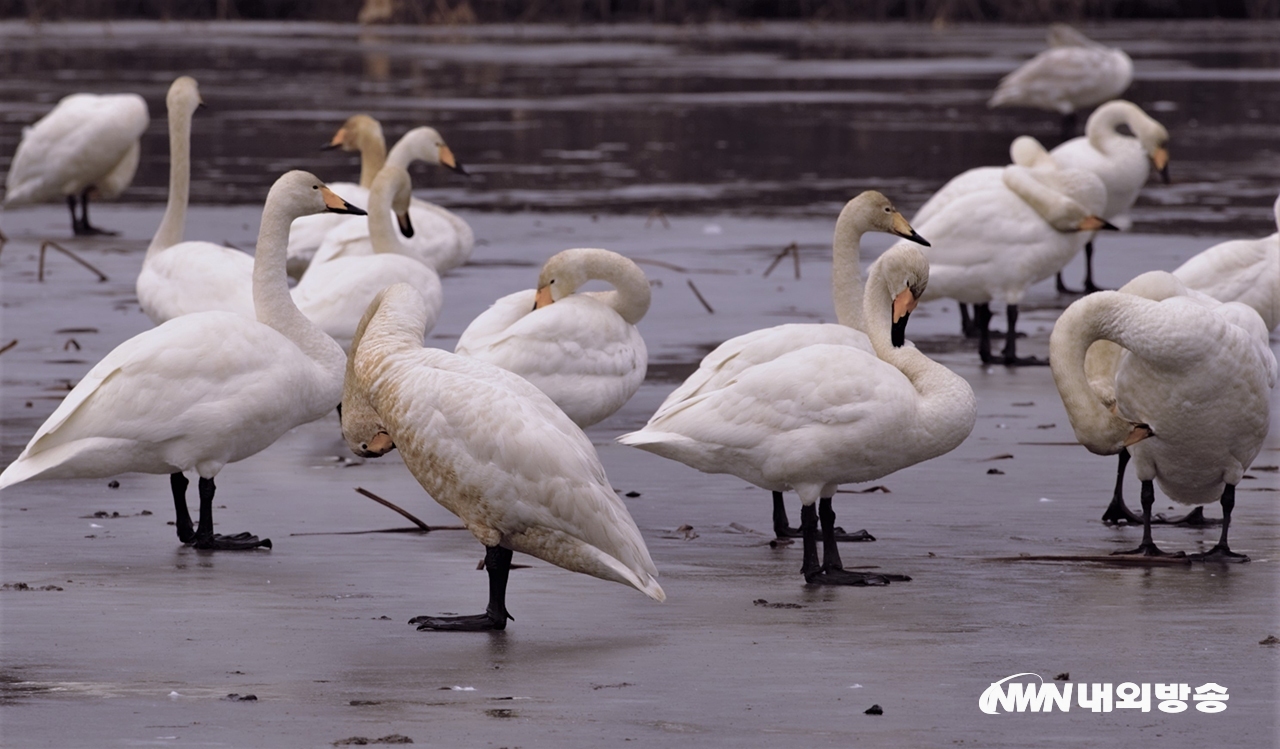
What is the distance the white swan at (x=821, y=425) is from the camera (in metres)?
6.32

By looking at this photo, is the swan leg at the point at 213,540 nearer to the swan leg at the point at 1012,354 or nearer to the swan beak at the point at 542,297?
the swan beak at the point at 542,297

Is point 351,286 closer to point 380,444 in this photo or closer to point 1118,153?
point 380,444

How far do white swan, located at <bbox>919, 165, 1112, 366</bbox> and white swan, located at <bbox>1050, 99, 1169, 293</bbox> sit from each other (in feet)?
8.45

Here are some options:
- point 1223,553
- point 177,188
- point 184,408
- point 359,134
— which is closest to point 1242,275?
point 1223,553

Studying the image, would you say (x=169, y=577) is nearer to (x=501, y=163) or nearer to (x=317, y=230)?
(x=317, y=230)

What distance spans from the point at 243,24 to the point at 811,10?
15385 millimetres

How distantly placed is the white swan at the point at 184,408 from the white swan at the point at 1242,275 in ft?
14.2

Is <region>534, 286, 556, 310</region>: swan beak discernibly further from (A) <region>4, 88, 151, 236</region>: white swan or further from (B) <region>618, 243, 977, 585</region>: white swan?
(A) <region>4, 88, 151, 236</region>: white swan

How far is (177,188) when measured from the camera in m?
11.2

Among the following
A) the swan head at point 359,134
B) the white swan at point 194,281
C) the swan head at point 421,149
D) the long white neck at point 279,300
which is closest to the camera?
the long white neck at point 279,300

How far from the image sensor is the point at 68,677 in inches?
201

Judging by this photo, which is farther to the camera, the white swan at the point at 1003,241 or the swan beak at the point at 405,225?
the white swan at the point at 1003,241

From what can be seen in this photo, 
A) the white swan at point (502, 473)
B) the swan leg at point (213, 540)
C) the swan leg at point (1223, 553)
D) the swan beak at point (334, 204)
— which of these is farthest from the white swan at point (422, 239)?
the swan leg at point (1223, 553)

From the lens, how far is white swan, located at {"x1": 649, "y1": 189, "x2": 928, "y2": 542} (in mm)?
6969
